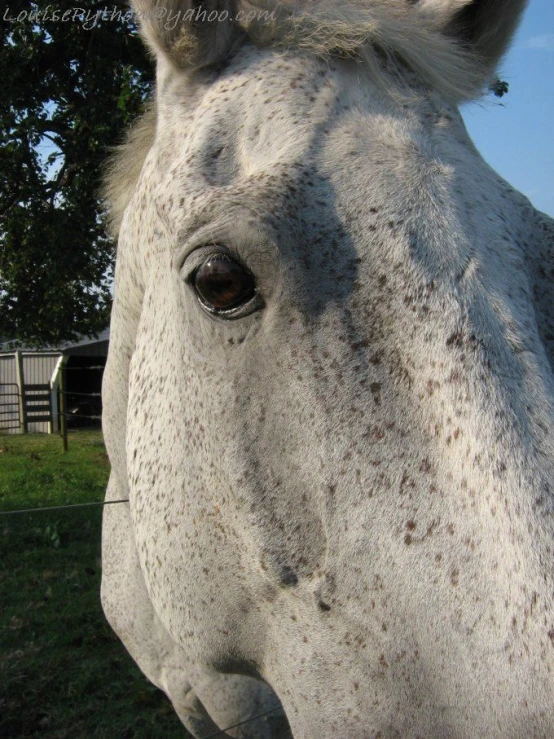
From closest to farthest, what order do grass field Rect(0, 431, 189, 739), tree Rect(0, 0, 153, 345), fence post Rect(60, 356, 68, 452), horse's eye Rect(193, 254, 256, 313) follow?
horse's eye Rect(193, 254, 256, 313) < grass field Rect(0, 431, 189, 739) < tree Rect(0, 0, 153, 345) < fence post Rect(60, 356, 68, 452)

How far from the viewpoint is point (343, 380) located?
130cm

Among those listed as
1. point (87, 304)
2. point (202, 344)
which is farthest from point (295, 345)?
point (87, 304)

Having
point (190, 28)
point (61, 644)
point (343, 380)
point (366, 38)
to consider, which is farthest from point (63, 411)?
point (343, 380)

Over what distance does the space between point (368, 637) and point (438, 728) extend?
0.61ft

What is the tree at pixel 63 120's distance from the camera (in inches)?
340

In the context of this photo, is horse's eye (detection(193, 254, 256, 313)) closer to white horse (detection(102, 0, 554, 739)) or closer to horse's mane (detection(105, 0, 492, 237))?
white horse (detection(102, 0, 554, 739))

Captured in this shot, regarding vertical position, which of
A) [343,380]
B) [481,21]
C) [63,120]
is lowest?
[343,380]

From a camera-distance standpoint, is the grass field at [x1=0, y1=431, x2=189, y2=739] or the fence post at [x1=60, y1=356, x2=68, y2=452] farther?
the fence post at [x1=60, y1=356, x2=68, y2=452]

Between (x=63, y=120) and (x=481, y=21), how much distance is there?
9124 mm

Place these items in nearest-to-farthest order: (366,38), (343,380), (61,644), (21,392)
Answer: (343,380) → (366,38) → (61,644) → (21,392)

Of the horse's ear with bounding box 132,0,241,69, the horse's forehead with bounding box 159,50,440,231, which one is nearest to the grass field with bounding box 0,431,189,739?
the horse's forehead with bounding box 159,50,440,231

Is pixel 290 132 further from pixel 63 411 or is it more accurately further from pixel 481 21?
pixel 63 411

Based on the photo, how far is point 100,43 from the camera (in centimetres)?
911

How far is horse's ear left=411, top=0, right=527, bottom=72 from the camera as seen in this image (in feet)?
6.42
